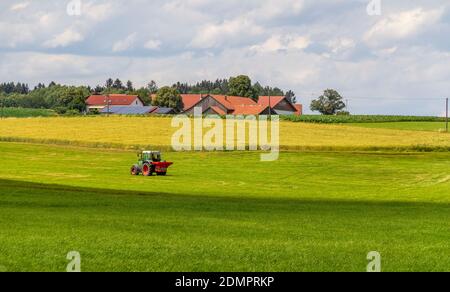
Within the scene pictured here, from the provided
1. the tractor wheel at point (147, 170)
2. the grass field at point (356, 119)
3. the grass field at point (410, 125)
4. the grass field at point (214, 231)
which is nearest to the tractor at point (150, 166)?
the tractor wheel at point (147, 170)

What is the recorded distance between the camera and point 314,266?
16.6m

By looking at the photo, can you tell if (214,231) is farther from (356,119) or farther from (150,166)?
(356,119)

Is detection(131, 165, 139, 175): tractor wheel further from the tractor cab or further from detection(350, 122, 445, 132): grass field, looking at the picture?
detection(350, 122, 445, 132): grass field

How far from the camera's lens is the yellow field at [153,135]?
9669 cm

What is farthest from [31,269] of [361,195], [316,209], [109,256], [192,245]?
[361,195]

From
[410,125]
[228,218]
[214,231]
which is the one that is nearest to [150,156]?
[228,218]

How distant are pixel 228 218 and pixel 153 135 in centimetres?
8311

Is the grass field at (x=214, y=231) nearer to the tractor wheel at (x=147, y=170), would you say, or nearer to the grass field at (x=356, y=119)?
the tractor wheel at (x=147, y=170)

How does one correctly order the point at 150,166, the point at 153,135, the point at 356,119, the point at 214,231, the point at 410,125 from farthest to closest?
1. the point at 356,119
2. the point at 410,125
3. the point at 153,135
4. the point at 150,166
5. the point at 214,231

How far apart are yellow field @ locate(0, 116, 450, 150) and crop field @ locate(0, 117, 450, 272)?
18.4 m

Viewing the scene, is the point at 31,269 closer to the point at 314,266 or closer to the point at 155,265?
the point at 155,265

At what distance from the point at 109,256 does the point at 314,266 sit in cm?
479

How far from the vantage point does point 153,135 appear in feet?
358

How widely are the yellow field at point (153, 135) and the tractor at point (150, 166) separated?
28.7 meters
